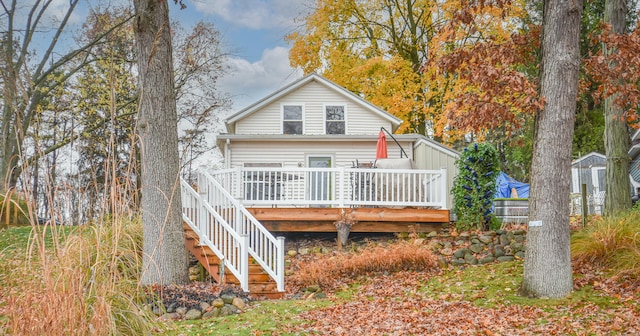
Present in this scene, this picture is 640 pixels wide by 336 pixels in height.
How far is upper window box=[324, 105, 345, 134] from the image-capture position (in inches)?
629

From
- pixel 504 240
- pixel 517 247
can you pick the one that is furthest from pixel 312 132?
pixel 517 247

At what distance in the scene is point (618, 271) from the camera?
6.34m

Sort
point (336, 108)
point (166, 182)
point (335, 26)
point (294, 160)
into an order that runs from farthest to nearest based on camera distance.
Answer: point (335, 26)
point (336, 108)
point (294, 160)
point (166, 182)

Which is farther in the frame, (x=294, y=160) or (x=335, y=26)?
(x=335, y=26)

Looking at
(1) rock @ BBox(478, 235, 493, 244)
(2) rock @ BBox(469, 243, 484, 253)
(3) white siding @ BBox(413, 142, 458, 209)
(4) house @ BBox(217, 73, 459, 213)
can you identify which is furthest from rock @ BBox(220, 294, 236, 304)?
(4) house @ BBox(217, 73, 459, 213)

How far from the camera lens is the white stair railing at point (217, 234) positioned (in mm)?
7184

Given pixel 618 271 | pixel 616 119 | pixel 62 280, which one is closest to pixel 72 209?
pixel 62 280

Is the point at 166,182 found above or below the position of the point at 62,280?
above

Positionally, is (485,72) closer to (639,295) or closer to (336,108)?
(639,295)

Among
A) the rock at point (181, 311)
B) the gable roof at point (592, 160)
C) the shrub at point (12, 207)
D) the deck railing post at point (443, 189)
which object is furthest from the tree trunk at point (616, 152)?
the gable roof at point (592, 160)

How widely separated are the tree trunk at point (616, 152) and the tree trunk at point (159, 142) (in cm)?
692

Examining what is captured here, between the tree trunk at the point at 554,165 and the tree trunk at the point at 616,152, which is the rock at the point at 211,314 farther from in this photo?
the tree trunk at the point at 616,152

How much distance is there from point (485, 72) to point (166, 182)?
446 cm

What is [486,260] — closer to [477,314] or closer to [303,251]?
[477,314]
